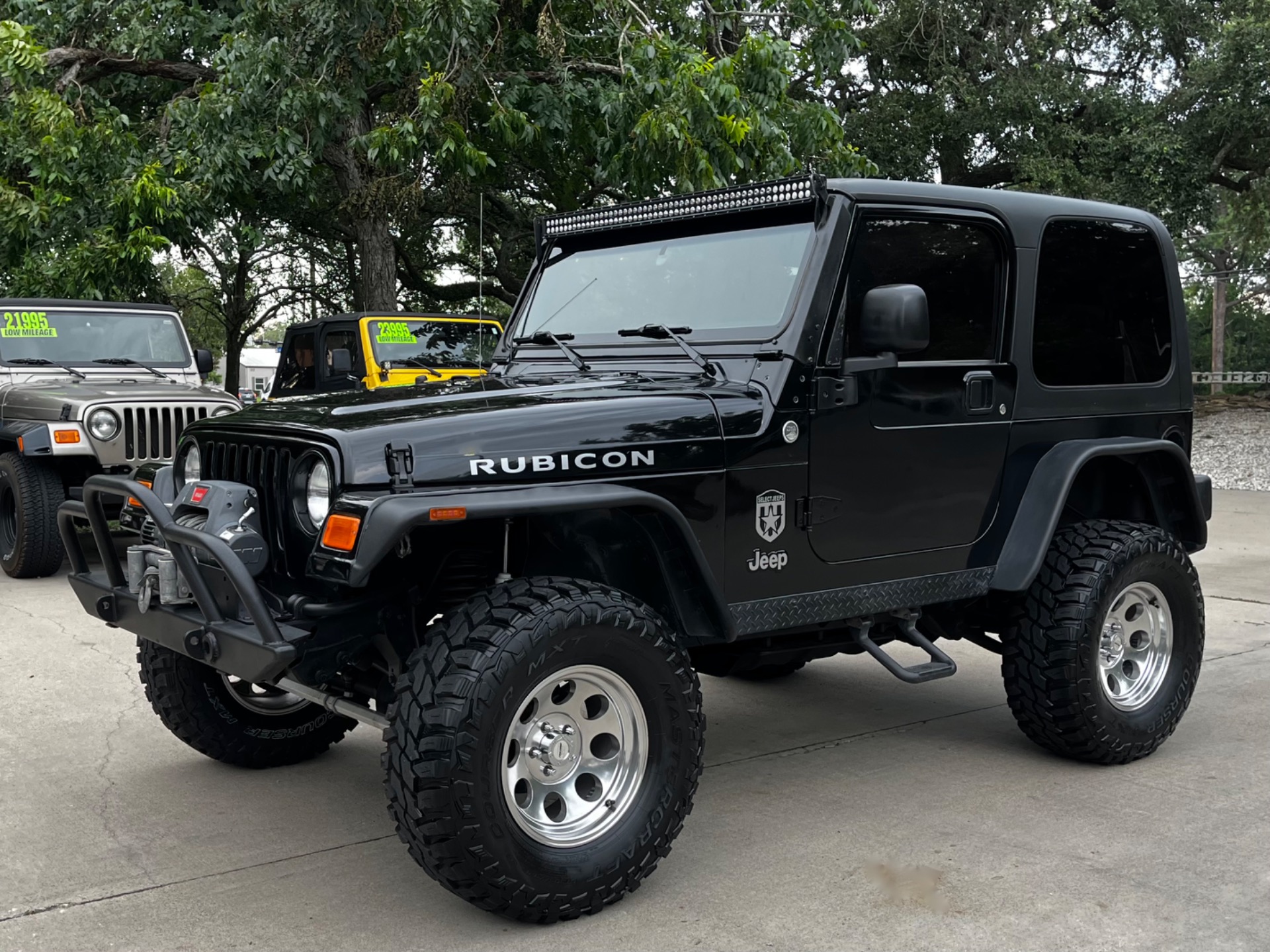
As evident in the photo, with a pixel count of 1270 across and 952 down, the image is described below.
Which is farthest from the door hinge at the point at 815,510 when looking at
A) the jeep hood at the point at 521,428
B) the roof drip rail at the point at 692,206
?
the roof drip rail at the point at 692,206

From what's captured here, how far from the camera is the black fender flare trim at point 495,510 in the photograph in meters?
3.03

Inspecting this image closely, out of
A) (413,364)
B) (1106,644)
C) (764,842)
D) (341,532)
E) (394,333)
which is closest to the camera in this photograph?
(341,532)

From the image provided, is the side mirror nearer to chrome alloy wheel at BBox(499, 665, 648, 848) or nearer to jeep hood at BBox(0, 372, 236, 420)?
chrome alloy wheel at BBox(499, 665, 648, 848)

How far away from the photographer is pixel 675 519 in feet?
11.3

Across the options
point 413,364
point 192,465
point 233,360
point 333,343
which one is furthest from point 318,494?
point 233,360

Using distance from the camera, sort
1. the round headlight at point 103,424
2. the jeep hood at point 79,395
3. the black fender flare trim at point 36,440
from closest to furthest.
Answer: the black fender flare trim at point 36,440, the round headlight at point 103,424, the jeep hood at point 79,395

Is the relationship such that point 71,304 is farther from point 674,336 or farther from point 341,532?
point 341,532

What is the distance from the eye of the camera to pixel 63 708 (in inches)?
213

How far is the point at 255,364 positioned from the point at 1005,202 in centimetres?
3748

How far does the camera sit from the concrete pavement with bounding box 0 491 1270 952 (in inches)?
129

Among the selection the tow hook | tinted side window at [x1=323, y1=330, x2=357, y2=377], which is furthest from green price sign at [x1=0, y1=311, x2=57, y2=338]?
the tow hook

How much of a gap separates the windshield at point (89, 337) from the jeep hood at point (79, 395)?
30 cm

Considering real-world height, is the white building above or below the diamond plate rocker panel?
below

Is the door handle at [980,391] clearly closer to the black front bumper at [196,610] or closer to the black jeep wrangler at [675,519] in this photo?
the black jeep wrangler at [675,519]
